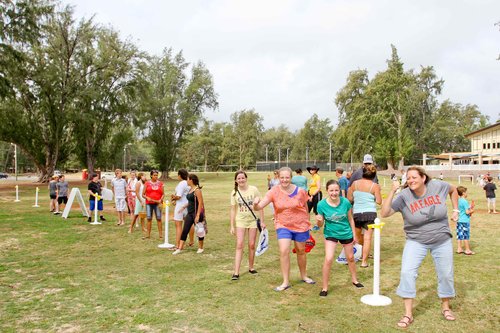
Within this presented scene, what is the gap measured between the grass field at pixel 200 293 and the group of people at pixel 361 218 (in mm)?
300

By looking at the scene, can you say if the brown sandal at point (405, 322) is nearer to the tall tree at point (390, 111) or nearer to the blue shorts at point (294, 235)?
the blue shorts at point (294, 235)

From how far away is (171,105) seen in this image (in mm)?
52219

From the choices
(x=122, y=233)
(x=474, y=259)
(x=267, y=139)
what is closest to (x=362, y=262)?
(x=474, y=259)

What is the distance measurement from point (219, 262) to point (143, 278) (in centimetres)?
163

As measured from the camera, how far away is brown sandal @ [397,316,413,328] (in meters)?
4.47

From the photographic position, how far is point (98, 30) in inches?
1597

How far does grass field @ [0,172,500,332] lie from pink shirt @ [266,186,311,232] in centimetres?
95

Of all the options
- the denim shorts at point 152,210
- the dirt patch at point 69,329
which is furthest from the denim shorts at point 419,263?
the denim shorts at point 152,210

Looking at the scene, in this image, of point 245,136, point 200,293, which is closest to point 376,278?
point 200,293

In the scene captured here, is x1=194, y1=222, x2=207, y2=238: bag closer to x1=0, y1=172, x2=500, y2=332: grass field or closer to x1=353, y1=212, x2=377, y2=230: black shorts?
x1=0, y1=172, x2=500, y2=332: grass field

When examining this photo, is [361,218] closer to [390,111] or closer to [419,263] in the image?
[419,263]

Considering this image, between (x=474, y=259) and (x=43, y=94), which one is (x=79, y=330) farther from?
(x=43, y=94)

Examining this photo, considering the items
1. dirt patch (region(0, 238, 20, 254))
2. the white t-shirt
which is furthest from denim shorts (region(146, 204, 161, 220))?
dirt patch (region(0, 238, 20, 254))

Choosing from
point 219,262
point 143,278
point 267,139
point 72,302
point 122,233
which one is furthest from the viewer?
point 267,139
